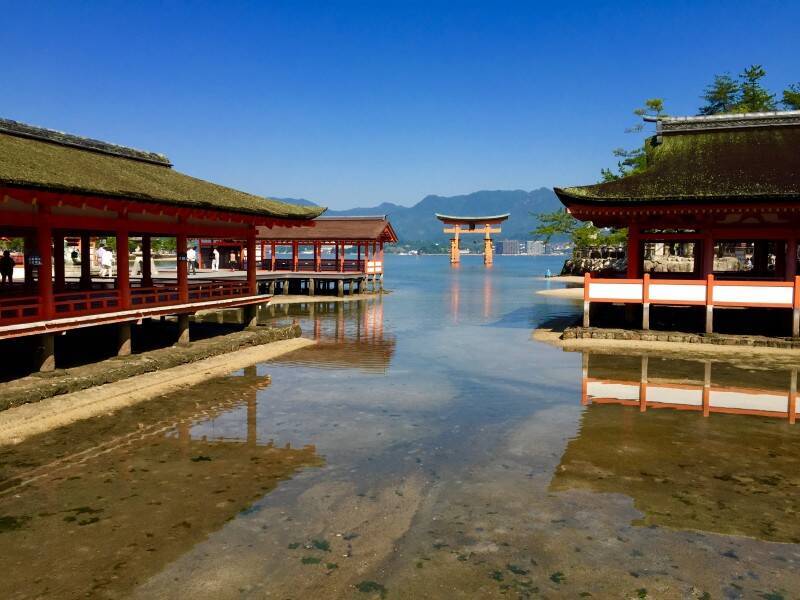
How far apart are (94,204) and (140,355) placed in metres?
4.06

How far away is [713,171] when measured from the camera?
21156mm

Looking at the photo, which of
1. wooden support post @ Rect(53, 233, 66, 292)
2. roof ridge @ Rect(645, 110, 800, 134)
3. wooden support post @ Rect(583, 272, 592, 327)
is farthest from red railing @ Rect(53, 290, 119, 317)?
roof ridge @ Rect(645, 110, 800, 134)

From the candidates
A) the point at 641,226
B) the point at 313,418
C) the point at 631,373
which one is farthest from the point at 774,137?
the point at 313,418

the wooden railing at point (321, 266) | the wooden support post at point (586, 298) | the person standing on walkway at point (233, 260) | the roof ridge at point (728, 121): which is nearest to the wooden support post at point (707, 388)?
the wooden support post at point (586, 298)

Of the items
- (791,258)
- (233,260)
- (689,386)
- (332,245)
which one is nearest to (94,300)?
(689,386)

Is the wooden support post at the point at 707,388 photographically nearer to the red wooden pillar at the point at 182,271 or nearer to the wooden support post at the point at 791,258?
the wooden support post at the point at 791,258

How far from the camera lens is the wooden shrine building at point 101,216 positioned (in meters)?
12.7

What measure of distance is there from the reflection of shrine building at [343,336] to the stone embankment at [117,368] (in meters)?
1.68

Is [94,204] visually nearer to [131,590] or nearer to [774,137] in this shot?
[131,590]

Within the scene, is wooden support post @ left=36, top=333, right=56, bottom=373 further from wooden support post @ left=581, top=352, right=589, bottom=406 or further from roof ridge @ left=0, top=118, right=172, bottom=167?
wooden support post @ left=581, top=352, right=589, bottom=406

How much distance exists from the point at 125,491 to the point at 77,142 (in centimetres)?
1394

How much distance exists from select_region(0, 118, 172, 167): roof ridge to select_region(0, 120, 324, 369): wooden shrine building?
3 centimetres

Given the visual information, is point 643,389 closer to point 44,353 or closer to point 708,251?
point 708,251

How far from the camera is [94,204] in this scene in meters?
13.6
